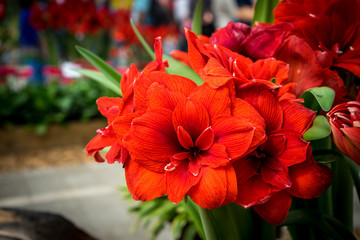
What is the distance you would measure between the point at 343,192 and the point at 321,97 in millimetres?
338

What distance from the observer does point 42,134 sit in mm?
3955

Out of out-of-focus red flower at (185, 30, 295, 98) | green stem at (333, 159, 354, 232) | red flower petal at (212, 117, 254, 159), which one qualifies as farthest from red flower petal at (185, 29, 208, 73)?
green stem at (333, 159, 354, 232)

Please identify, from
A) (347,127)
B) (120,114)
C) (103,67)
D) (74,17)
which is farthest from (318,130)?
(74,17)

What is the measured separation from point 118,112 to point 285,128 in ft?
0.75

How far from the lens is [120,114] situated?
20.4 inches

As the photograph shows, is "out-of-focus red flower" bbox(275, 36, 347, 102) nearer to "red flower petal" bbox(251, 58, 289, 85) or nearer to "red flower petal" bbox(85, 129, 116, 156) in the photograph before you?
"red flower petal" bbox(251, 58, 289, 85)

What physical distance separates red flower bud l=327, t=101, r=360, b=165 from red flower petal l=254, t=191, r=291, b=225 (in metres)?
0.10

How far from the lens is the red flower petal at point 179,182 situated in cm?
46

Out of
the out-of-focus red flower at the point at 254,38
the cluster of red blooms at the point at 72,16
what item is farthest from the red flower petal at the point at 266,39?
the cluster of red blooms at the point at 72,16

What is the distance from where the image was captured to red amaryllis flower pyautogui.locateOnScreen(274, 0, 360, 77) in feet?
1.98

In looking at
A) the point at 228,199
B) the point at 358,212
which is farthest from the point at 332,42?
the point at 358,212

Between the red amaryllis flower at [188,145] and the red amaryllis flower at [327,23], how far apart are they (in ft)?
0.74

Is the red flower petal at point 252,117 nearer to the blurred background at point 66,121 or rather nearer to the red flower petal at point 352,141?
the red flower petal at point 352,141

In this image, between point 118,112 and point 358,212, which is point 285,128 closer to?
point 118,112
